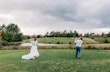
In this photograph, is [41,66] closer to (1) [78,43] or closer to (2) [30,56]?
(2) [30,56]

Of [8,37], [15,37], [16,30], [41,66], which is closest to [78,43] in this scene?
[41,66]

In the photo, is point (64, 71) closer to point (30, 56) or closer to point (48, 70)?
point (48, 70)

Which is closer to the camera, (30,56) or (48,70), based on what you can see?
(48,70)

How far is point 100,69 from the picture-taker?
53.8ft

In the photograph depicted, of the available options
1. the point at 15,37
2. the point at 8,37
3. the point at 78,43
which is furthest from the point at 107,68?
the point at 15,37

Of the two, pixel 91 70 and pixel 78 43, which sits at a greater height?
pixel 78 43

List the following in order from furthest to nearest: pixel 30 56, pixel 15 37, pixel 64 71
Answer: pixel 15 37
pixel 30 56
pixel 64 71

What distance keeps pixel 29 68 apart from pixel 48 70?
158cm

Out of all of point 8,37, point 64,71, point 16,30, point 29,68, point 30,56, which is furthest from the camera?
point 16,30

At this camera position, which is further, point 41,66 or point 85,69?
point 41,66

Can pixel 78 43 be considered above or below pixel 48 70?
above

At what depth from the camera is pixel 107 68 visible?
658 inches

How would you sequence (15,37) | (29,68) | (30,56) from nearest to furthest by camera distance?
(29,68), (30,56), (15,37)

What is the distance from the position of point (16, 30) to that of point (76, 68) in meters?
135
